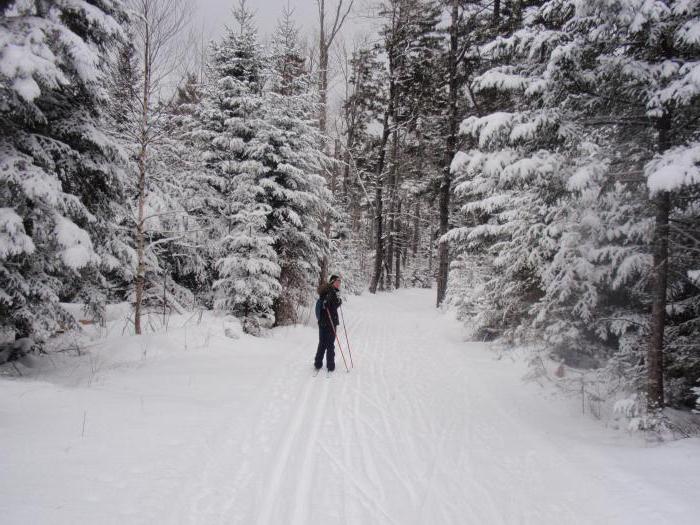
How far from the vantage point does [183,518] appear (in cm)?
338

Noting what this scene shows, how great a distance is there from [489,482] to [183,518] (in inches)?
125

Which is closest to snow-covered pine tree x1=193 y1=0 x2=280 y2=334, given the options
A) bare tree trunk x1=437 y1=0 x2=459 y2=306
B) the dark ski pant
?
the dark ski pant

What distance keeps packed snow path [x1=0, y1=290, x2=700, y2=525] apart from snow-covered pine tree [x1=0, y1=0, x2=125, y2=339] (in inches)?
70.8

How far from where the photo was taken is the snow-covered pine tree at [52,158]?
19.3 feet

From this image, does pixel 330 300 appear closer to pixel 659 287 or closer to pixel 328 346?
pixel 328 346

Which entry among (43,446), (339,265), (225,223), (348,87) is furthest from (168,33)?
(339,265)

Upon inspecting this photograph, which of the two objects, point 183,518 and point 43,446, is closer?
point 183,518

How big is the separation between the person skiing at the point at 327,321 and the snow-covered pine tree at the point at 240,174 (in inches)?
102

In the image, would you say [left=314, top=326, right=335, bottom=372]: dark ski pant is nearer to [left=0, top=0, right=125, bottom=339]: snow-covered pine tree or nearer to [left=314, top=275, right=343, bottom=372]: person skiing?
[left=314, top=275, right=343, bottom=372]: person skiing

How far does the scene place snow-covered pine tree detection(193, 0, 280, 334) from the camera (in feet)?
35.7

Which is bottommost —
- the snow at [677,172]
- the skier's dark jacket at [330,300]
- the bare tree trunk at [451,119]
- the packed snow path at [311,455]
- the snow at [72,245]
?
the packed snow path at [311,455]

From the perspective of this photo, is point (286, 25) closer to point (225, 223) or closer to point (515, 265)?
point (225, 223)

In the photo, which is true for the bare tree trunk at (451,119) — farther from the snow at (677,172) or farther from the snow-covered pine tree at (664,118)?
the snow at (677,172)

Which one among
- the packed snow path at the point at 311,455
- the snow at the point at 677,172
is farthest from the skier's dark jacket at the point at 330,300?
the snow at the point at 677,172
